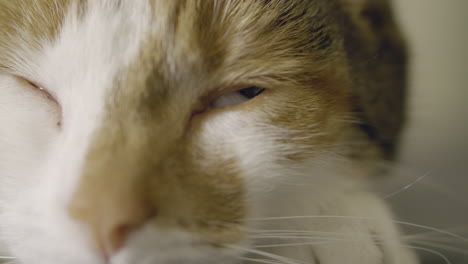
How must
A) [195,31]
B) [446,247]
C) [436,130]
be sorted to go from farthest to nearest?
1. [436,130]
2. [446,247]
3. [195,31]

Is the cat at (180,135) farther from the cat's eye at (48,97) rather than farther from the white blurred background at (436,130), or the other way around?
the white blurred background at (436,130)

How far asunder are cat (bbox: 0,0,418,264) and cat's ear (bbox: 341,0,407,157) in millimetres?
40

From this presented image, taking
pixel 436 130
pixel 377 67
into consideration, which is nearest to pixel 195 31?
pixel 377 67

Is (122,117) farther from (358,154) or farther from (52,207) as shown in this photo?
(358,154)

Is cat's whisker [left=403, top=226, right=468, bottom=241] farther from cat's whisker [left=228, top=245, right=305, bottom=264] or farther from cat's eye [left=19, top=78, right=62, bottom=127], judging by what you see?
cat's eye [left=19, top=78, right=62, bottom=127]

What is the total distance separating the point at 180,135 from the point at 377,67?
1.45 ft

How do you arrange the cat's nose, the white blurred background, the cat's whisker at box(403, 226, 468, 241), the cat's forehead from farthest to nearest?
1. the white blurred background
2. the cat's whisker at box(403, 226, 468, 241)
3. the cat's forehead
4. the cat's nose

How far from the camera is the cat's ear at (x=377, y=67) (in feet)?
2.56

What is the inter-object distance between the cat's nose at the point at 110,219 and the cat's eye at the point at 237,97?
8.1 inches

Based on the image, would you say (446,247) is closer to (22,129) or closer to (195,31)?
(195,31)

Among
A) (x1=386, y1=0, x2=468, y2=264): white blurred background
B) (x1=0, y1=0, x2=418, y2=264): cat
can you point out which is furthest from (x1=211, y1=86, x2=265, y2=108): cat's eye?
(x1=386, y1=0, x2=468, y2=264): white blurred background

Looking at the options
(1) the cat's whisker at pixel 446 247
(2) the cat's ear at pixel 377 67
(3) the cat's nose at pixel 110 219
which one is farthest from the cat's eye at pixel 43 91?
(1) the cat's whisker at pixel 446 247

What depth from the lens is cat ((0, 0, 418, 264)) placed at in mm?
505

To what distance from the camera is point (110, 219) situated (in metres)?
0.48
